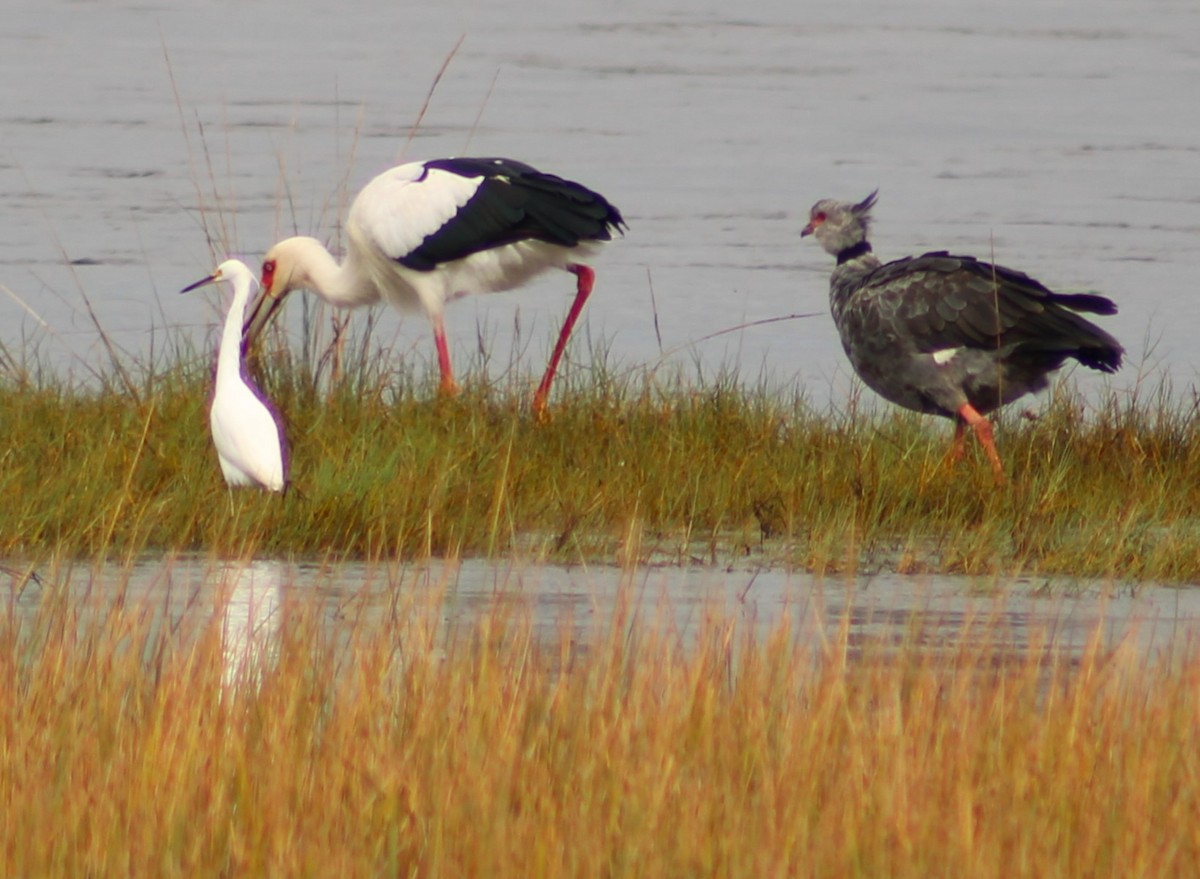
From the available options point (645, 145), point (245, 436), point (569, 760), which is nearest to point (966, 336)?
point (245, 436)

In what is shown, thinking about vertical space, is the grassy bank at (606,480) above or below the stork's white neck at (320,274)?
below

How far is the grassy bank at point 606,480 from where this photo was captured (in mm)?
7500

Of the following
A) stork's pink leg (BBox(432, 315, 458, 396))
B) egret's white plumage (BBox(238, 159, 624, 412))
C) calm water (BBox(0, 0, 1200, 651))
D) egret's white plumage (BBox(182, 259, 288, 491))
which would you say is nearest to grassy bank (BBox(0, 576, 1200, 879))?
calm water (BBox(0, 0, 1200, 651))

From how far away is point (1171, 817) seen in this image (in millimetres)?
4402

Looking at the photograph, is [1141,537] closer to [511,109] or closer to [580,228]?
[580,228]

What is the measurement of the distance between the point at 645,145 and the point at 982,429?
13.4 m

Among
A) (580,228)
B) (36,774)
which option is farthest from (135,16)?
(36,774)

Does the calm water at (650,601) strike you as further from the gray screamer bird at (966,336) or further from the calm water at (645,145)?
the calm water at (645,145)

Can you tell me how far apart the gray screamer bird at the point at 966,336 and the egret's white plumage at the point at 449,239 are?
1.68 m

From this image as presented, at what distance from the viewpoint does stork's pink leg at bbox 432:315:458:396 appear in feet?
31.8

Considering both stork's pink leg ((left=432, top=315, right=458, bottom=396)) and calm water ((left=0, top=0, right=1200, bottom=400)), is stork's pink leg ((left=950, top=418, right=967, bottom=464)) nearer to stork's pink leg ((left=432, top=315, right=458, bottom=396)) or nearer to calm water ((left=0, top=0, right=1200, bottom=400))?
calm water ((left=0, top=0, right=1200, bottom=400))

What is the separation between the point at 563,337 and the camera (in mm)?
10883

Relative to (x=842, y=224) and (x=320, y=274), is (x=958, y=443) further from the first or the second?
(x=320, y=274)

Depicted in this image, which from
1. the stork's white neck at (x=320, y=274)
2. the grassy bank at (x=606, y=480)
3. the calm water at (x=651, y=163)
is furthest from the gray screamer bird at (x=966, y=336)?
the stork's white neck at (x=320, y=274)
